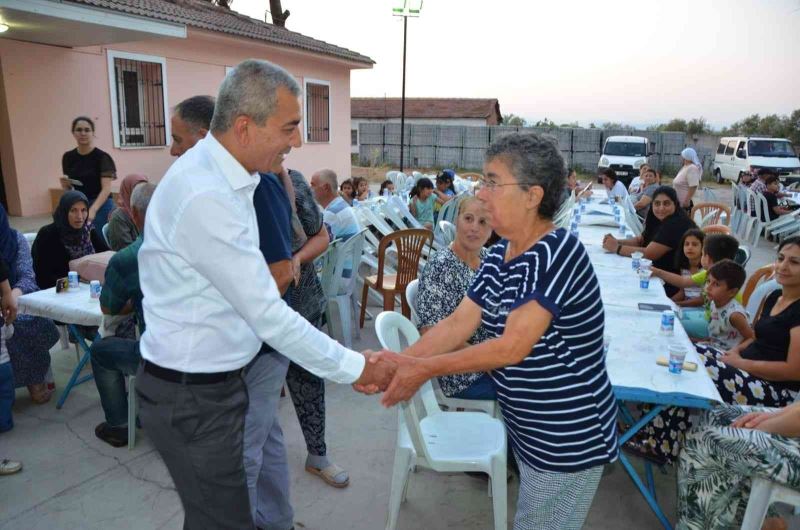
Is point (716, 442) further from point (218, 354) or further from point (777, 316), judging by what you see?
point (218, 354)

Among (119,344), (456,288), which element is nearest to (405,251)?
(456,288)

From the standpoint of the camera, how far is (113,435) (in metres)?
3.44

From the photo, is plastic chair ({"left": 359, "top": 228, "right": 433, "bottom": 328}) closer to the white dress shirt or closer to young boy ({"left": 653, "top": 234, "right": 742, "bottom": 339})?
young boy ({"left": 653, "top": 234, "right": 742, "bottom": 339})

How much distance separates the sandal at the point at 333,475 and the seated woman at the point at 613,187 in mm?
8146

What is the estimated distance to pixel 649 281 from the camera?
425cm

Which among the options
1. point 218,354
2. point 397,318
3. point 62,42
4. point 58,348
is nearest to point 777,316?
point 397,318

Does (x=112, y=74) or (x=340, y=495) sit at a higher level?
(x=112, y=74)

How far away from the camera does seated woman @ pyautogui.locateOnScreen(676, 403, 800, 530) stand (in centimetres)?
223

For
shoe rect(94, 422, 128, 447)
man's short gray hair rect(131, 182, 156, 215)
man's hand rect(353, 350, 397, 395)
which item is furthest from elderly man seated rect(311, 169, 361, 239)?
man's hand rect(353, 350, 397, 395)

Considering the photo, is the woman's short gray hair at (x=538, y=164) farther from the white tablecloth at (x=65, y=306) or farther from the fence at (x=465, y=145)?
the fence at (x=465, y=145)

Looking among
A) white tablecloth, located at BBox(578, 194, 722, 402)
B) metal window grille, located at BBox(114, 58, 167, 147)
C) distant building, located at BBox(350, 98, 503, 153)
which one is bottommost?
white tablecloth, located at BBox(578, 194, 722, 402)

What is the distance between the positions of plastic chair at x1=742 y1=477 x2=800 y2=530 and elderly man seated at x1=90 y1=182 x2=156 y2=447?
261 cm

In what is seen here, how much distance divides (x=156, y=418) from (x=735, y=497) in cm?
228

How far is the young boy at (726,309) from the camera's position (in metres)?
3.64
